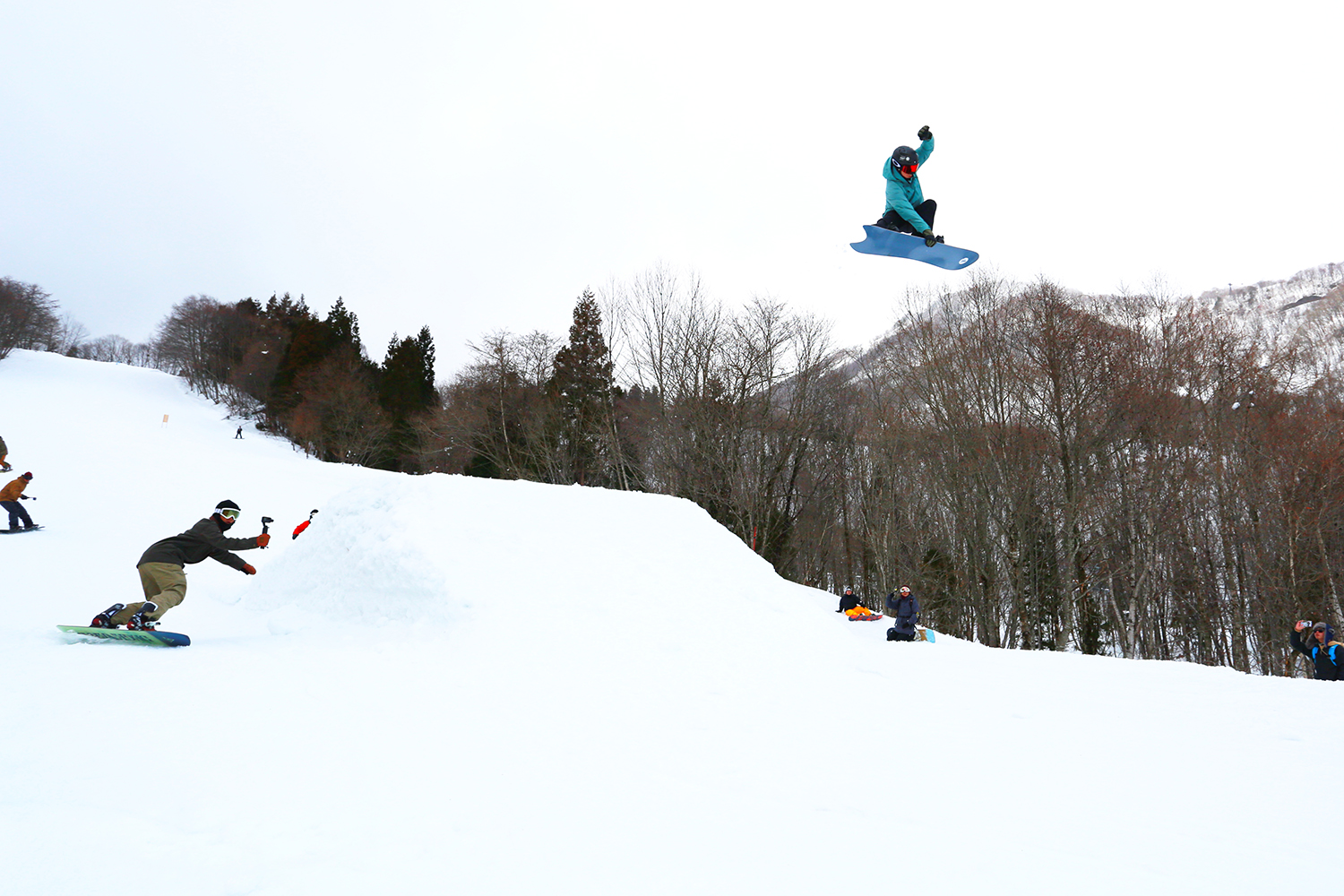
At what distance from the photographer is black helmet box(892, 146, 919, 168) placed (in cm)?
781

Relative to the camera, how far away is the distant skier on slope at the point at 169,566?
21.6ft

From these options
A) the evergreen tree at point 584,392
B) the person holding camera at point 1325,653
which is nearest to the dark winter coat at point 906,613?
the person holding camera at point 1325,653

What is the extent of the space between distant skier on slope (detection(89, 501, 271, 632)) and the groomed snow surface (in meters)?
0.53

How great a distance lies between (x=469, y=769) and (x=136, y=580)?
9.02 metres

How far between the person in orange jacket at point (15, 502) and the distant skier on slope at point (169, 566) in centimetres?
853

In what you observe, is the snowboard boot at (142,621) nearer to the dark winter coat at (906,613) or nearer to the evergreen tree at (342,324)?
the dark winter coat at (906,613)

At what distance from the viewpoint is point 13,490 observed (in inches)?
486

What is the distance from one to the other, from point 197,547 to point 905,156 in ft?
32.3

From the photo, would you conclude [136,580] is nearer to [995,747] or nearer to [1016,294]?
[995,747]

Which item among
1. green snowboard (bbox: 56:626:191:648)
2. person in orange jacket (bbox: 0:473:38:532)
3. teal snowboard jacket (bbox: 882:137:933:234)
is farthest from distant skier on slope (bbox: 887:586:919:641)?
person in orange jacket (bbox: 0:473:38:532)

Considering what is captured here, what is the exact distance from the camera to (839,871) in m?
3.46

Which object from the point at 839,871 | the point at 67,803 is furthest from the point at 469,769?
the point at 839,871

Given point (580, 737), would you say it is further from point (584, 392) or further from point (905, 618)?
point (584, 392)

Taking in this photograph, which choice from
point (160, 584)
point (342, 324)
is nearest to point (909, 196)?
point (160, 584)
